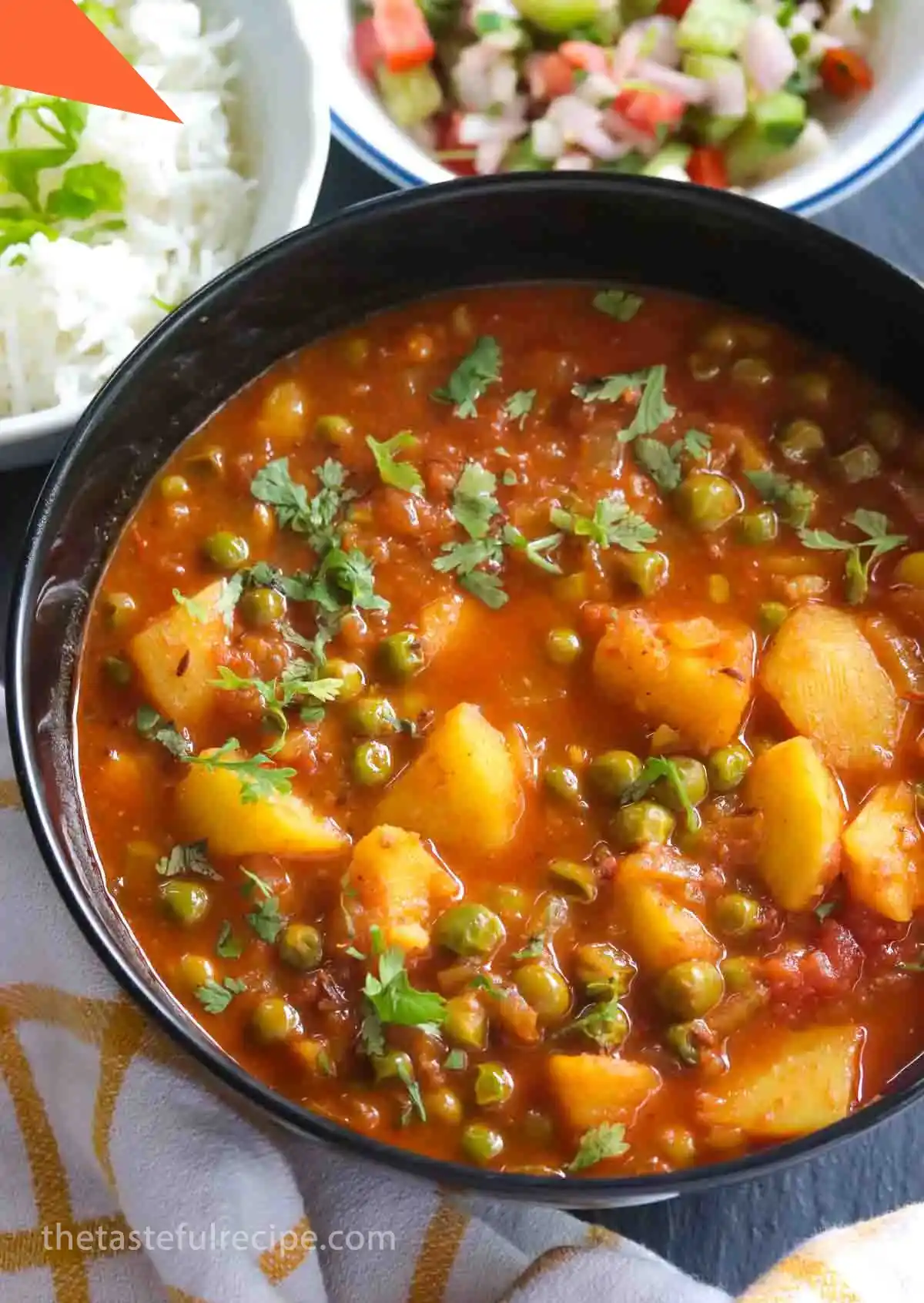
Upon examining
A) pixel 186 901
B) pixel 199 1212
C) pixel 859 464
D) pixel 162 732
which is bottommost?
pixel 199 1212

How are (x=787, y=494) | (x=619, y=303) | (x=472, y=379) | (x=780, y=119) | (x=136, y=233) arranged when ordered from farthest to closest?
(x=780, y=119)
(x=136, y=233)
(x=619, y=303)
(x=472, y=379)
(x=787, y=494)

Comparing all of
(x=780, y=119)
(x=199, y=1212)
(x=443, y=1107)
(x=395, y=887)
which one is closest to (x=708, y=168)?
(x=780, y=119)

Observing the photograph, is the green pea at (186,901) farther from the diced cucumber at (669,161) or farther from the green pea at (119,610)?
the diced cucumber at (669,161)

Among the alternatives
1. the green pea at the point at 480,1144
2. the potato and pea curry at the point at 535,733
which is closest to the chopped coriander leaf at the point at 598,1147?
the potato and pea curry at the point at 535,733

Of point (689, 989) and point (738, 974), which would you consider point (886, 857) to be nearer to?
point (738, 974)

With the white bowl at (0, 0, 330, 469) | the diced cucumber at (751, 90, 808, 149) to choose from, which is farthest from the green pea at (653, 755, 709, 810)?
the diced cucumber at (751, 90, 808, 149)

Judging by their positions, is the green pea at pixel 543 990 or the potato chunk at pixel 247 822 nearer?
the green pea at pixel 543 990
